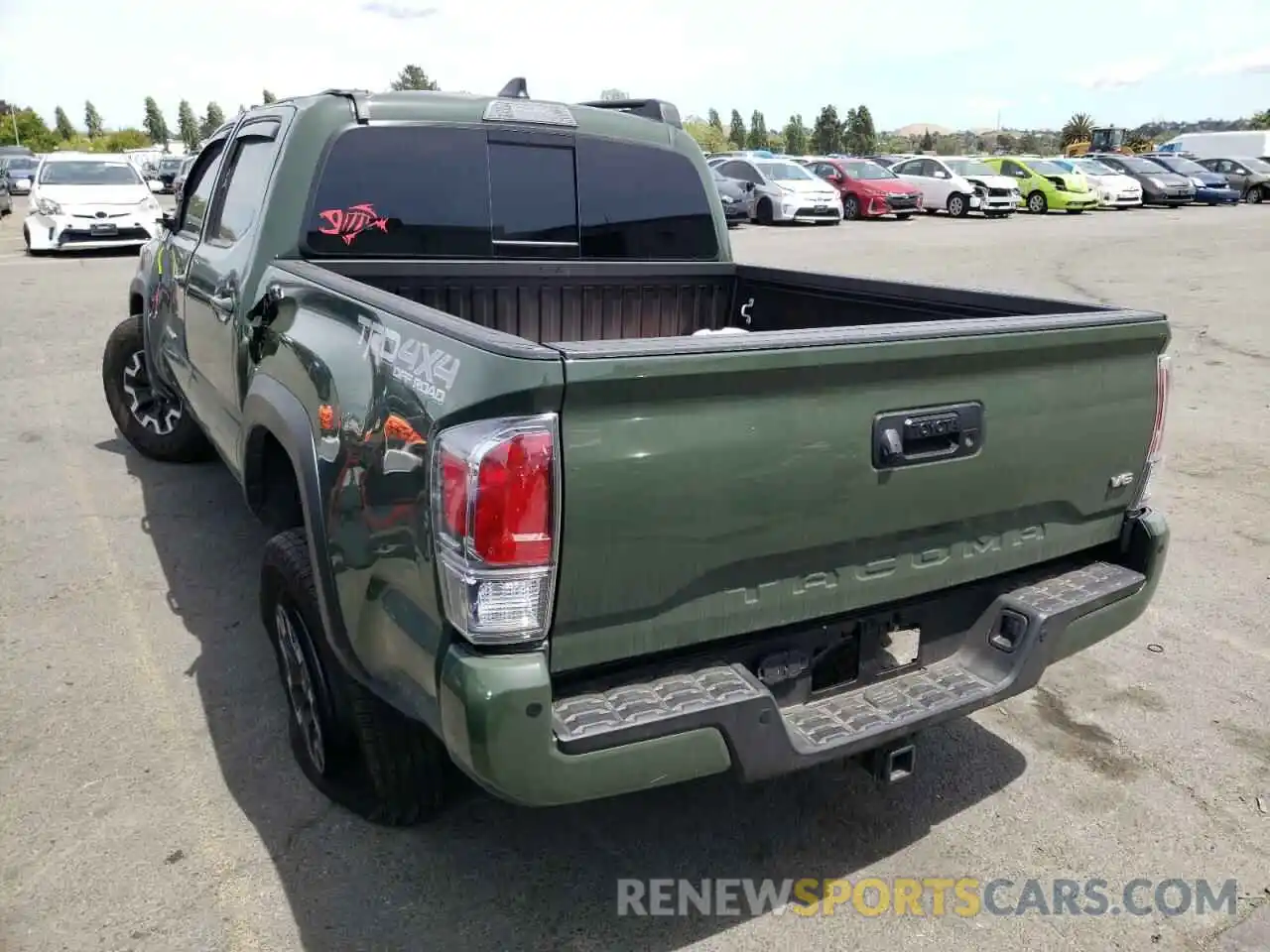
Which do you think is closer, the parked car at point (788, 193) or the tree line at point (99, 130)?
the parked car at point (788, 193)

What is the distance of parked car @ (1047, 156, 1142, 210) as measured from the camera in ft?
94.5

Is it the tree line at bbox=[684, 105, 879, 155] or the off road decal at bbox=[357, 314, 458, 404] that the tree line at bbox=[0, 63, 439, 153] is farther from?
the off road decal at bbox=[357, 314, 458, 404]

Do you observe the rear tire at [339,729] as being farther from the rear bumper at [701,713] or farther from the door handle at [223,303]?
the door handle at [223,303]

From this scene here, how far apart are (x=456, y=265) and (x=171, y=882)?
2.32 m

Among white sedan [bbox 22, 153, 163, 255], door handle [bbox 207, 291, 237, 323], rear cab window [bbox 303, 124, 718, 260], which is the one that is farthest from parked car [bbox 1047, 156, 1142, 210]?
door handle [bbox 207, 291, 237, 323]

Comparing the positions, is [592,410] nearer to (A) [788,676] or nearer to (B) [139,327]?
(A) [788,676]

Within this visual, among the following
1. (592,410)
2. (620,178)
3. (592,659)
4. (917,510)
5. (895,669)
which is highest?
(620,178)

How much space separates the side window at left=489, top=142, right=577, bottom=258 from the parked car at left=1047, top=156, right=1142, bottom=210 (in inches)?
1107

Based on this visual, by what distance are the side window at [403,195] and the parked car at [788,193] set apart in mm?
19454

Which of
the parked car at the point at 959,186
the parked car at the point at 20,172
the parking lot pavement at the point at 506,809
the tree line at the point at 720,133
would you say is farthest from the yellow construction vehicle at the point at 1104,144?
the parking lot pavement at the point at 506,809

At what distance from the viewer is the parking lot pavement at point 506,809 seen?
8.46 ft

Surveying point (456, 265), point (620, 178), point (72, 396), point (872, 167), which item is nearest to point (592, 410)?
point (456, 265)

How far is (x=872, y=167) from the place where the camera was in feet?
84.8

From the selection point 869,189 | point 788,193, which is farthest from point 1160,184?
point 788,193
